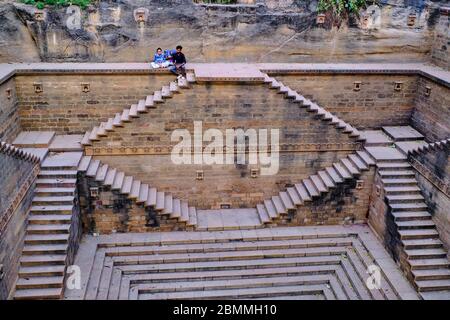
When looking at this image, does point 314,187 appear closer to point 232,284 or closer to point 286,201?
point 286,201

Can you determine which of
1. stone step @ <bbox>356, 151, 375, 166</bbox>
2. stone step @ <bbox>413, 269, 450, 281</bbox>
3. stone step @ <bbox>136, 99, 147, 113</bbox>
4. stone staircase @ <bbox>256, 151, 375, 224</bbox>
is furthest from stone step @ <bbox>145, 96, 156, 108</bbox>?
stone step @ <bbox>413, 269, 450, 281</bbox>

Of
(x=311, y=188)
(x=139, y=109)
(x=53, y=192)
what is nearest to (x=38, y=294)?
(x=53, y=192)

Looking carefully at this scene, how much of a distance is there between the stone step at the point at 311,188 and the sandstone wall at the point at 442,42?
6.84 m

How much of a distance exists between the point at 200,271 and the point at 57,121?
6992 millimetres

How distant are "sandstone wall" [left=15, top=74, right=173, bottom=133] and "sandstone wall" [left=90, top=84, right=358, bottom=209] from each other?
66.4 inches

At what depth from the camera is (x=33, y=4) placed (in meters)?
15.3

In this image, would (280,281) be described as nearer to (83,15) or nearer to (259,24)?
(259,24)

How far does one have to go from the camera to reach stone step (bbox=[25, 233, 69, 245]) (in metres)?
11.5

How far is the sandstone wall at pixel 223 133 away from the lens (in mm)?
13617

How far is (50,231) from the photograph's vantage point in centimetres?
1182

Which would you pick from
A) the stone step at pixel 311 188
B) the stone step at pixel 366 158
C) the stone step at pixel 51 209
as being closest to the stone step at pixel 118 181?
the stone step at pixel 51 209

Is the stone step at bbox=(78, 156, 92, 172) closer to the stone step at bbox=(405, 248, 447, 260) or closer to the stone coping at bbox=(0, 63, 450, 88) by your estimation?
the stone coping at bbox=(0, 63, 450, 88)

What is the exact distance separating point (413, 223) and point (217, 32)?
9308mm

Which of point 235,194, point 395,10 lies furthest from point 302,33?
point 235,194
